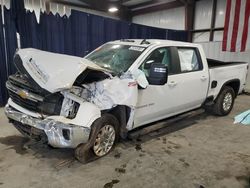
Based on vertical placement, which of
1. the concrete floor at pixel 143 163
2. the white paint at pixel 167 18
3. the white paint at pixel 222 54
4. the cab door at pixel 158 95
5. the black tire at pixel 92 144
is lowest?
the concrete floor at pixel 143 163

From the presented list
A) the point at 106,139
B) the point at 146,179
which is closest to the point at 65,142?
the point at 106,139

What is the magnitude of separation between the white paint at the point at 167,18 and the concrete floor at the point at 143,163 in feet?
29.2

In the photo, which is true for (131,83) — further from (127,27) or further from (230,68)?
(127,27)

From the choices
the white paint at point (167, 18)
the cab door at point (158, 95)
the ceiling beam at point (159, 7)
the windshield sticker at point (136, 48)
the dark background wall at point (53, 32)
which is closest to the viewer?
the cab door at point (158, 95)

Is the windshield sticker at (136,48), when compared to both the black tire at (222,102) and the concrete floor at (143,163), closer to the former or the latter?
the concrete floor at (143,163)

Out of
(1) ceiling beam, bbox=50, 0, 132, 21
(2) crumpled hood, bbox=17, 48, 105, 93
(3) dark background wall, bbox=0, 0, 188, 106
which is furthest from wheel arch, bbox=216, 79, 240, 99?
(1) ceiling beam, bbox=50, 0, 132, 21

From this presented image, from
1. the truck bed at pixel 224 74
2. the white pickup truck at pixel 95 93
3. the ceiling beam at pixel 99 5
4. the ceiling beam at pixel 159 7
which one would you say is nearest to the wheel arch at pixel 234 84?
the truck bed at pixel 224 74

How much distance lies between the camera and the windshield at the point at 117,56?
3.80m

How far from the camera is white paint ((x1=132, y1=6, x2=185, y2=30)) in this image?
1225 centimetres

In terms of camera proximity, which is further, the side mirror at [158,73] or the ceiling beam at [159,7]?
the ceiling beam at [159,7]

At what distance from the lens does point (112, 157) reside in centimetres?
352

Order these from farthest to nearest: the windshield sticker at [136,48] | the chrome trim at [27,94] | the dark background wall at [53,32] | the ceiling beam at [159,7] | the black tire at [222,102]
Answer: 1. the ceiling beam at [159,7]
2. the dark background wall at [53,32]
3. the black tire at [222,102]
4. the windshield sticker at [136,48]
5. the chrome trim at [27,94]

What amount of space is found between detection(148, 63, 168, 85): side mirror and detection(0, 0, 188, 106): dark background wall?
408 cm

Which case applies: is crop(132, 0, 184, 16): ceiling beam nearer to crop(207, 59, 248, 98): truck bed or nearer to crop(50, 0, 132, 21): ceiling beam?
crop(50, 0, 132, 21): ceiling beam
